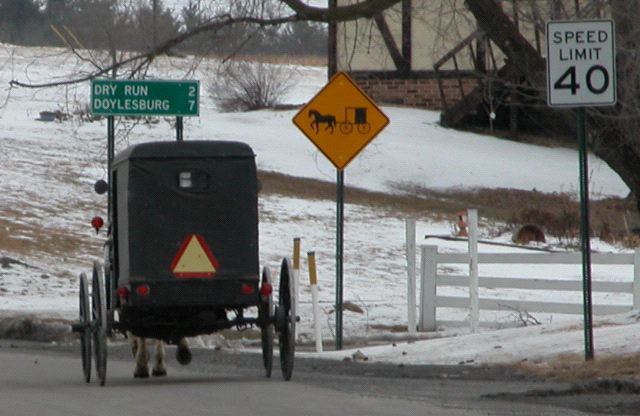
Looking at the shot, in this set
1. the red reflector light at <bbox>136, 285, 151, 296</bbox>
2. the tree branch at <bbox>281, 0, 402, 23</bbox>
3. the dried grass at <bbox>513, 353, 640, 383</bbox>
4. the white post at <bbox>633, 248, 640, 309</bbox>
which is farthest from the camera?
the tree branch at <bbox>281, 0, 402, 23</bbox>

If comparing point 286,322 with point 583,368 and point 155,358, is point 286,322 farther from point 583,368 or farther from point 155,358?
point 583,368

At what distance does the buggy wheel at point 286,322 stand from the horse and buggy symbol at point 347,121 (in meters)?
4.74

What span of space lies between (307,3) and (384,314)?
4838 millimetres

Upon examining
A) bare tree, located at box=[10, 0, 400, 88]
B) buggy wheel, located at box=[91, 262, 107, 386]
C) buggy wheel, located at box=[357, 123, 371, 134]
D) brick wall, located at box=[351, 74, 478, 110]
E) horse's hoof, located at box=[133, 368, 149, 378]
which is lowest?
horse's hoof, located at box=[133, 368, 149, 378]

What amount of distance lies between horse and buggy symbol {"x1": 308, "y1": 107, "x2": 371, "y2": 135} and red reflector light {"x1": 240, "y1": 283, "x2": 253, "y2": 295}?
5.01 metres

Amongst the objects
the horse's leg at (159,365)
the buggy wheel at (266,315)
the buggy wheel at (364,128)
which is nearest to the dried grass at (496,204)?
the buggy wheel at (364,128)

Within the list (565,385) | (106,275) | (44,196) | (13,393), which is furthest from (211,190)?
(44,196)

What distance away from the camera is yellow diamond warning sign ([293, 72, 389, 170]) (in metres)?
16.7

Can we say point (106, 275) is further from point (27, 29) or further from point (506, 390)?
point (27, 29)

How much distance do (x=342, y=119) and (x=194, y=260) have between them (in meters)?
5.20

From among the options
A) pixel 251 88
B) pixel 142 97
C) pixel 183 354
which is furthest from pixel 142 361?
pixel 251 88

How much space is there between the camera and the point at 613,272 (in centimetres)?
2648

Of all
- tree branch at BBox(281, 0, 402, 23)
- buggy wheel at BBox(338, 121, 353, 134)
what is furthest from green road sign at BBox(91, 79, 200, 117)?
buggy wheel at BBox(338, 121, 353, 134)

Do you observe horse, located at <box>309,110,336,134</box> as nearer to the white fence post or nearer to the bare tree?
the bare tree
